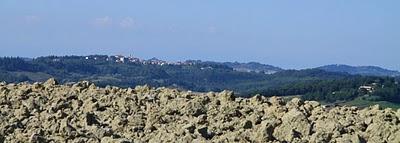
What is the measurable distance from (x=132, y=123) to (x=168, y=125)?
0.50m

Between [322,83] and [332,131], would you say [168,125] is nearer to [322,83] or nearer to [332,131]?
[332,131]

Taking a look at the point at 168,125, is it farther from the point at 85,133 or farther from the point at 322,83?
the point at 322,83

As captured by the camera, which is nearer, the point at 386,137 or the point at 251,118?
the point at 386,137

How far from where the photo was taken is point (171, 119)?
35.4 ft

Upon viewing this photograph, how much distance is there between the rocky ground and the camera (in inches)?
357

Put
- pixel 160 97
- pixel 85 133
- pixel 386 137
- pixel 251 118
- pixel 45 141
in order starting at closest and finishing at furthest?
pixel 45 141, pixel 85 133, pixel 386 137, pixel 251 118, pixel 160 97

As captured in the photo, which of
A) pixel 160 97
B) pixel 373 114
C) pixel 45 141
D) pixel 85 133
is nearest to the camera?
pixel 45 141

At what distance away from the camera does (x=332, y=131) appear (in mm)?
9703

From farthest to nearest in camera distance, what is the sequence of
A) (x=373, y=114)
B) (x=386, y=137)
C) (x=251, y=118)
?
(x=373, y=114)
(x=251, y=118)
(x=386, y=137)

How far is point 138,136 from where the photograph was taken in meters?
9.41

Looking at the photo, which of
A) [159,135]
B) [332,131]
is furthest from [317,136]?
[159,135]

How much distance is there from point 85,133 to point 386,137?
3867mm

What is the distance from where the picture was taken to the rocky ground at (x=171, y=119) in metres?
9.06

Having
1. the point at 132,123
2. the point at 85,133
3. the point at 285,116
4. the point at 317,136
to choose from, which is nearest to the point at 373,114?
the point at 285,116
